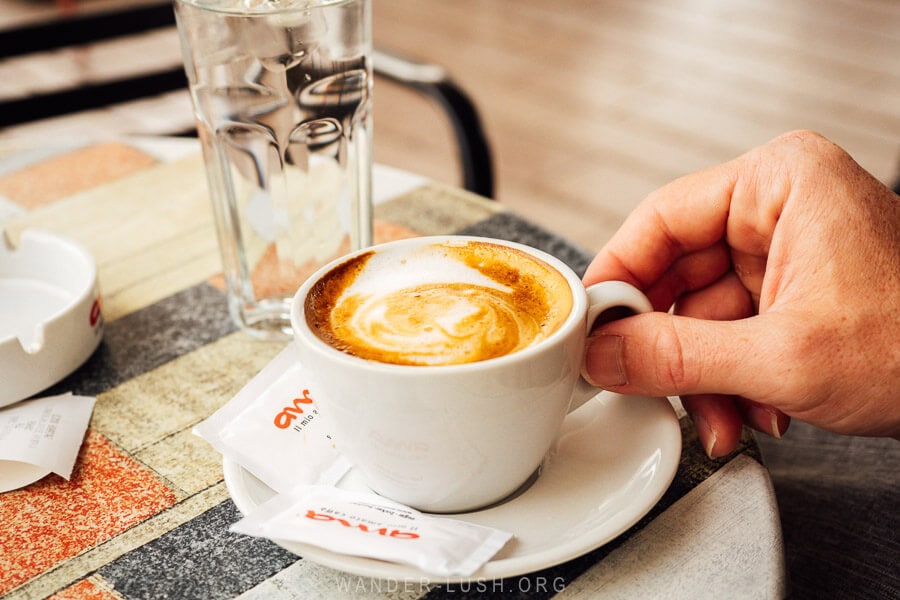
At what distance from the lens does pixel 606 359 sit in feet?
1.95

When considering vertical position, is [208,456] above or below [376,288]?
below

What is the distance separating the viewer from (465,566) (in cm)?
48

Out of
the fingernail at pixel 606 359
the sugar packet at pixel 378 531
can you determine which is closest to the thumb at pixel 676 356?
the fingernail at pixel 606 359

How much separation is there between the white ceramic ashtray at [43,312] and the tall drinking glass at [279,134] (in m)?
0.13

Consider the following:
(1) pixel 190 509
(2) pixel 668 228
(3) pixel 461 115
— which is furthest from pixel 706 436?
(3) pixel 461 115

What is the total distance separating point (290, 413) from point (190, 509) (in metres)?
0.09

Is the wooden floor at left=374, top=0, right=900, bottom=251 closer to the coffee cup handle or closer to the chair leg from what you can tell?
the chair leg

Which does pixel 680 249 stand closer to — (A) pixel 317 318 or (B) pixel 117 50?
(A) pixel 317 318

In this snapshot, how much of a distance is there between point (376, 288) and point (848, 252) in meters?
0.32

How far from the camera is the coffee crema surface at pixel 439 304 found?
0.53m

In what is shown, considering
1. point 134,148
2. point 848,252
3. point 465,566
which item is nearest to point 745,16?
point 134,148

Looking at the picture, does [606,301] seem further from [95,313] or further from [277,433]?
[95,313]

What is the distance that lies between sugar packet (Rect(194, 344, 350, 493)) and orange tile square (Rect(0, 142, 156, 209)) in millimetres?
509

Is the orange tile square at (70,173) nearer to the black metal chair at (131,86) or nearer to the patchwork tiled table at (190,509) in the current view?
the patchwork tiled table at (190,509)
